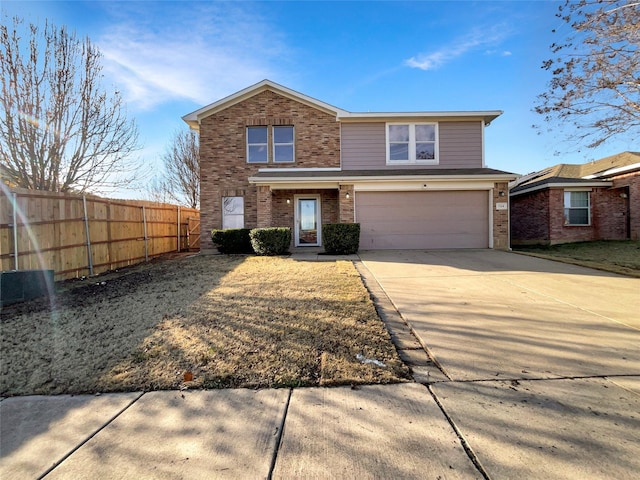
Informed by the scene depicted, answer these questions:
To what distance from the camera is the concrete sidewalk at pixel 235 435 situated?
1.92 m

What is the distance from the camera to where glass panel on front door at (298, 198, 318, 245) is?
45.2 ft

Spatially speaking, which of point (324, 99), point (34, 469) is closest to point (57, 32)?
point (324, 99)

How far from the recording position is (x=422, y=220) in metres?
12.6

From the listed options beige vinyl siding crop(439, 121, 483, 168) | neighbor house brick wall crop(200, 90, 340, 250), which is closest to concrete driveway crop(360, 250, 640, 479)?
beige vinyl siding crop(439, 121, 483, 168)

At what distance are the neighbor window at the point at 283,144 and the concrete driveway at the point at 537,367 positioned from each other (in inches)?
348

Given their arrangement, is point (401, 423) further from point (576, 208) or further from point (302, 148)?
point (576, 208)

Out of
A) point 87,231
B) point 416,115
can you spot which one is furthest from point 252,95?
point 87,231

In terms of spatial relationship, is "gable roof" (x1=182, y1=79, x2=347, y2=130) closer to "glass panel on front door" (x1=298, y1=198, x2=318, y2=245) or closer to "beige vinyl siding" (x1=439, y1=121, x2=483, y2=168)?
"glass panel on front door" (x1=298, y1=198, x2=318, y2=245)

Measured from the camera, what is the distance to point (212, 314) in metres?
4.72

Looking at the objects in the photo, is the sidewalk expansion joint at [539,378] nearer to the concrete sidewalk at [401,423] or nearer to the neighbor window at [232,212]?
the concrete sidewalk at [401,423]

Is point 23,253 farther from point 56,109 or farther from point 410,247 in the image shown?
point 410,247

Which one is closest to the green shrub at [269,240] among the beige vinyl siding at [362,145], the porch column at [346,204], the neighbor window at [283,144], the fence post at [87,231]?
the porch column at [346,204]

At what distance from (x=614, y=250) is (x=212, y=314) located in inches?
608

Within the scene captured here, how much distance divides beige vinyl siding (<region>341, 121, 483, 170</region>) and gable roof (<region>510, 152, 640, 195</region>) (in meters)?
4.27
